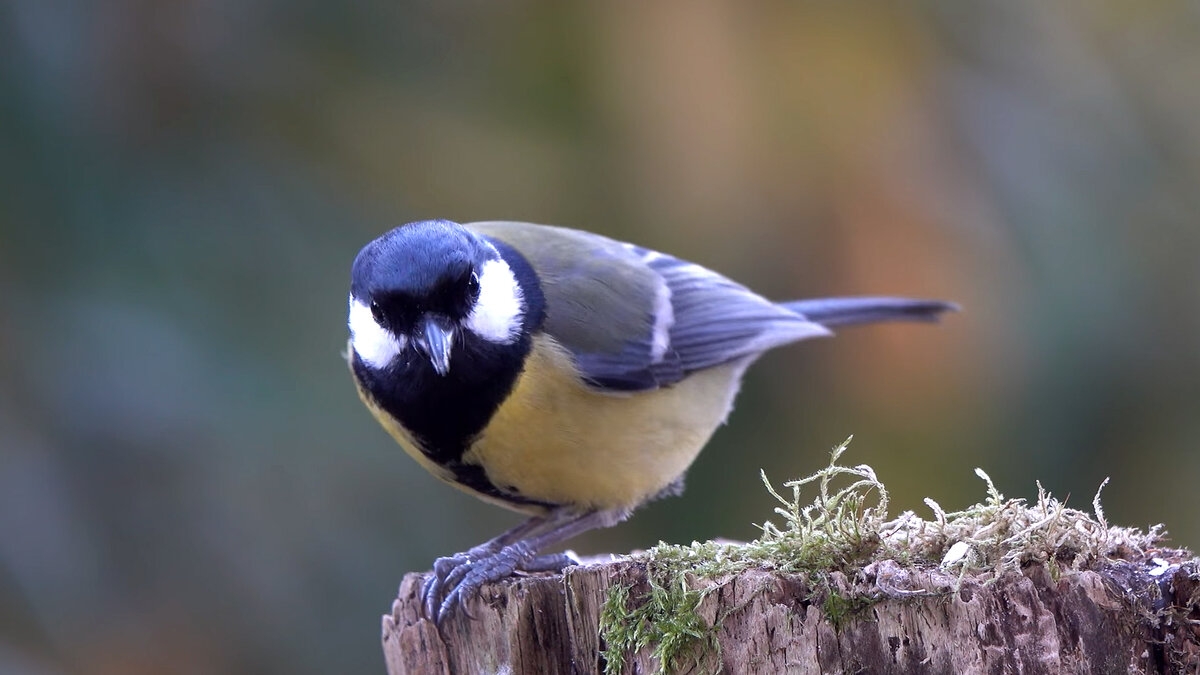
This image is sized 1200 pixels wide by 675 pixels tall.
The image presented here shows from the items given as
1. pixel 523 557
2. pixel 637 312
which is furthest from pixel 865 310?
pixel 523 557

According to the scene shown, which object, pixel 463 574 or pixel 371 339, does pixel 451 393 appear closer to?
pixel 371 339

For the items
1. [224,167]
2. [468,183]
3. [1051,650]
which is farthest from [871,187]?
[1051,650]

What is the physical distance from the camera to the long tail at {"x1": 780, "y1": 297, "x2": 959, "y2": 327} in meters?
3.67

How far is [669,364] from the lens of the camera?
9.98ft

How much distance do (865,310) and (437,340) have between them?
5.91 ft

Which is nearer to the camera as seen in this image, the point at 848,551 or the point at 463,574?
the point at 848,551

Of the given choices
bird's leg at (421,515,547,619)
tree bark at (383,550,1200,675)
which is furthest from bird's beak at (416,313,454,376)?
tree bark at (383,550,1200,675)

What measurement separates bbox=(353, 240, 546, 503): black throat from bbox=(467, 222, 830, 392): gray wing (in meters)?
0.26

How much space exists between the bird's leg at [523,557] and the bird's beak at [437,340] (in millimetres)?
420

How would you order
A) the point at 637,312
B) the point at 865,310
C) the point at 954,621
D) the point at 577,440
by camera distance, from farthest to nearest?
the point at 865,310, the point at 637,312, the point at 577,440, the point at 954,621

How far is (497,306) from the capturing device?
263 cm

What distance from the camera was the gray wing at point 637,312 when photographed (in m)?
2.86

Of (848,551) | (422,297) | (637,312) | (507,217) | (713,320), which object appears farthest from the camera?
(507,217)

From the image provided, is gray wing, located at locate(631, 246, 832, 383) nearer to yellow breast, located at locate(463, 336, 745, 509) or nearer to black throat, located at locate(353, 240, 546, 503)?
yellow breast, located at locate(463, 336, 745, 509)
